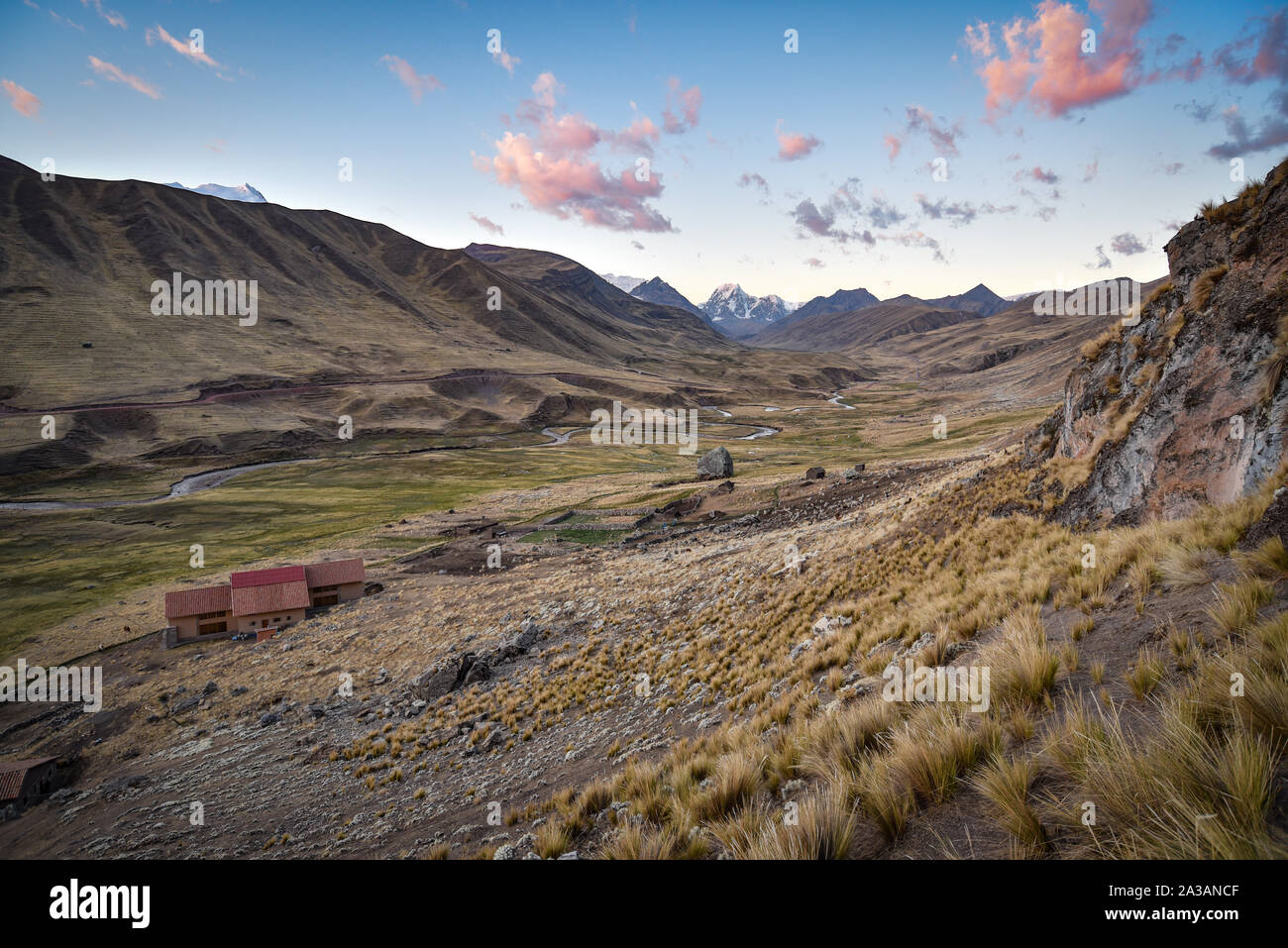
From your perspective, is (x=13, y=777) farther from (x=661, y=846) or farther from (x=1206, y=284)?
(x=1206, y=284)

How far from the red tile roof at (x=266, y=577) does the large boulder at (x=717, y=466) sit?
1712 inches

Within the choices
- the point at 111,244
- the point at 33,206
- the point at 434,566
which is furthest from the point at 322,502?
the point at 33,206

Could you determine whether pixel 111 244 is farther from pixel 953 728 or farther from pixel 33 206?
pixel 953 728

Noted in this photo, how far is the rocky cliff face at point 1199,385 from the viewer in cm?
936

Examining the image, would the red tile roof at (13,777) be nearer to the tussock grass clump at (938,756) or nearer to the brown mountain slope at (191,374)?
the tussock grass clump at (938,756)

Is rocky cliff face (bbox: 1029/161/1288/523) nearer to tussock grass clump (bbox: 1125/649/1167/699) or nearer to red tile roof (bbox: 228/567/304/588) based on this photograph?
tussock grass clump (bbox: 1125/649/1167/699)

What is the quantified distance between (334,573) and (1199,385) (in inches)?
1678

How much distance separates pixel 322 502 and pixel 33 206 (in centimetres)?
22873

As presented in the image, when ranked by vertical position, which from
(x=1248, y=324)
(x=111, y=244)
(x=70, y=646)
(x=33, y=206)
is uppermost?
(x=33, y=206)

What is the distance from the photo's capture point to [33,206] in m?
185

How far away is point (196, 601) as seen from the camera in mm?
32562

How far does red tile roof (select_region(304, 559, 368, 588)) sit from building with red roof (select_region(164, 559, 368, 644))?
0.22 feet

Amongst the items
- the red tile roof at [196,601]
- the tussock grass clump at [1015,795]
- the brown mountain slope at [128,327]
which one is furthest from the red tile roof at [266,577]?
the brown mountain slope at [128,327]
